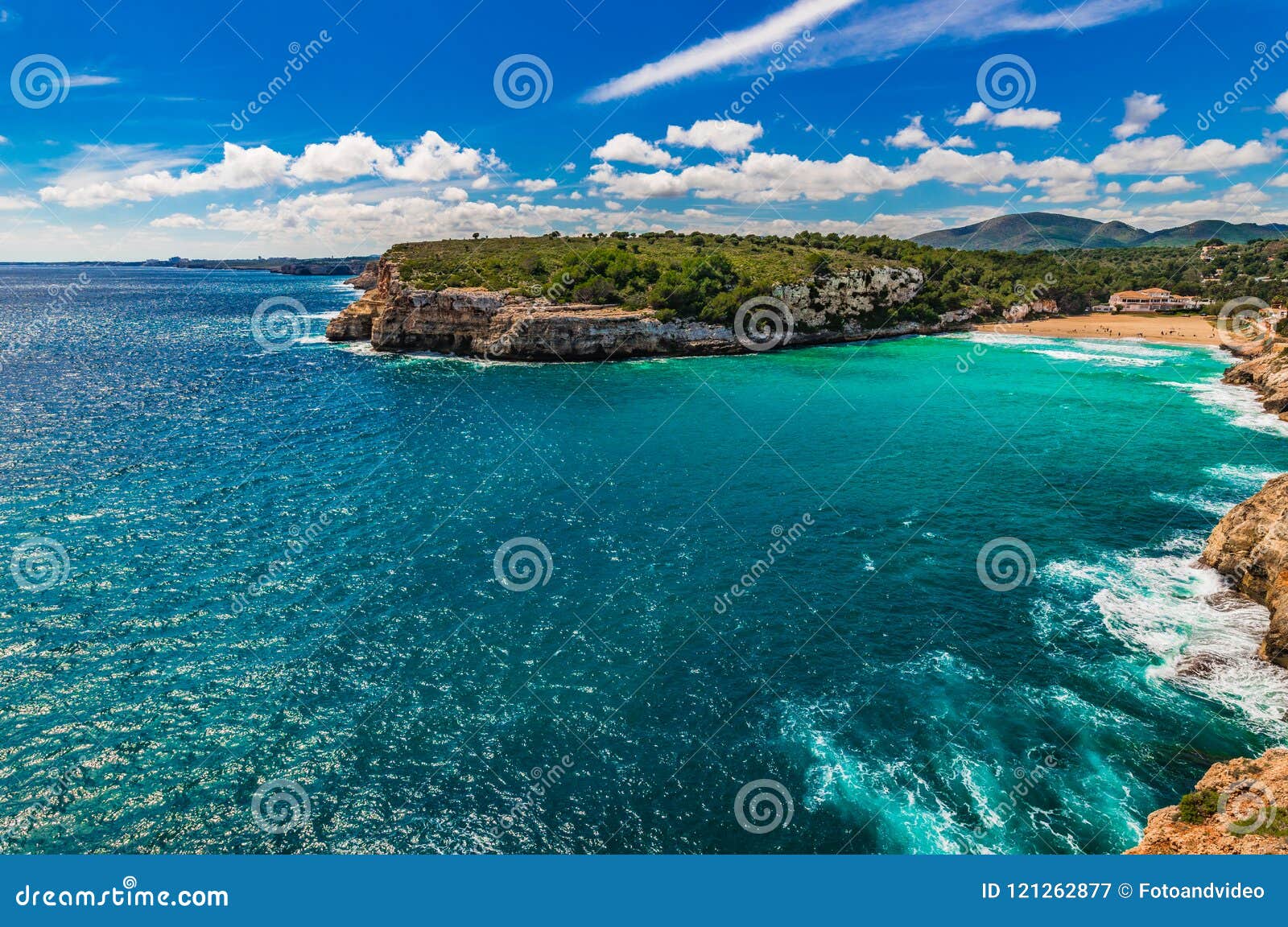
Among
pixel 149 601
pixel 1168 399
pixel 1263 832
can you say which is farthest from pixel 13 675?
pixel 1168 399

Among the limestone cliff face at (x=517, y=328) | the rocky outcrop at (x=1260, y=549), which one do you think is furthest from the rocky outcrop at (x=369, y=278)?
the rocky outcrop at (x=1260, y=549)

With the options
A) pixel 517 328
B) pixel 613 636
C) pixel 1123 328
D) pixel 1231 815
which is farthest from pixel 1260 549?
pixel 1123 328

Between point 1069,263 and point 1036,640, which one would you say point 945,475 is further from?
point 1069,263

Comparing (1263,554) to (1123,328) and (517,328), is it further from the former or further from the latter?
(1123,328)

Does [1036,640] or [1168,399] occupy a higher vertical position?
[1168,399]

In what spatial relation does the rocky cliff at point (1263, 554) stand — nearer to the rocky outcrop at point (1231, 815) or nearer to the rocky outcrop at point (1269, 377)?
the rocky outcrop at point (1231, 815)

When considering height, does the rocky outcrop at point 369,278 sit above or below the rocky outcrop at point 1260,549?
above
